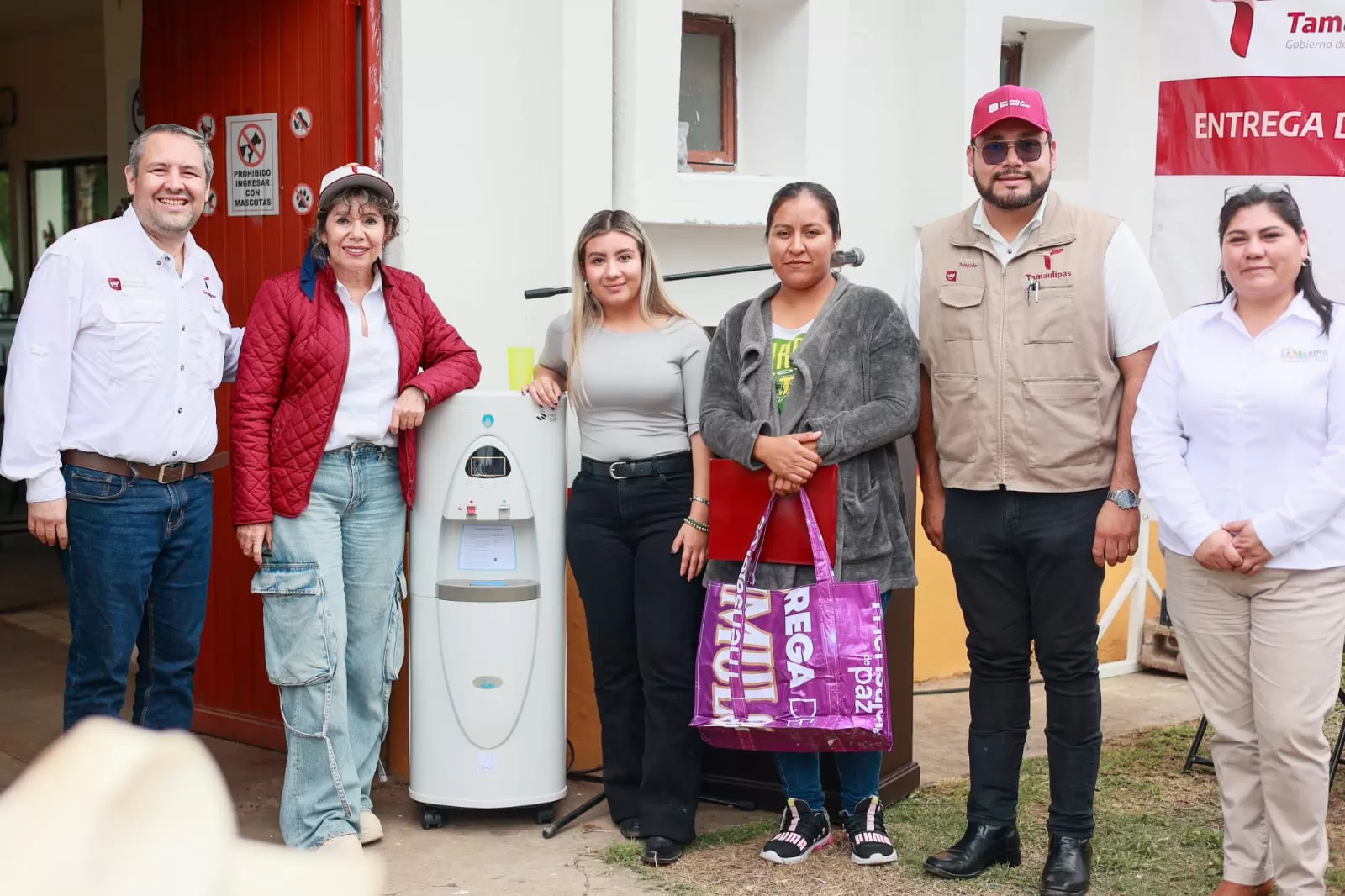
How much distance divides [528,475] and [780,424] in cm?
90

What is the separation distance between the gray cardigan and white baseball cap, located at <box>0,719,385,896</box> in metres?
3.10

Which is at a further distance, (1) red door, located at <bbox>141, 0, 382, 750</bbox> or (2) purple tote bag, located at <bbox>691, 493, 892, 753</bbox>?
(1) red door, located at <bbox>141, 0, 382, 750</bbox>

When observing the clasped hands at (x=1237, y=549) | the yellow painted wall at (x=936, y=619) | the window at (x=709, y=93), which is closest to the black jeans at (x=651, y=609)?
the clasped hands at (x=1237, y=549)

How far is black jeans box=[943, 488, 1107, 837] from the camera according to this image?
151 inches

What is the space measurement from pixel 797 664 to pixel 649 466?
78cm

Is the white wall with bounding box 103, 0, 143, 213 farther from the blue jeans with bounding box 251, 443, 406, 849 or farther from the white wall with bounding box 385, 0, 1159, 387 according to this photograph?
the blue jeans with bounding box 251, 443, 406, 849

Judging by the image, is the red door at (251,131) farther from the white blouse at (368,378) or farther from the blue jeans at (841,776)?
the blue jeans at (841,776)

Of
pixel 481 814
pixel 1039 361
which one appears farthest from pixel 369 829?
pixel 1039 361

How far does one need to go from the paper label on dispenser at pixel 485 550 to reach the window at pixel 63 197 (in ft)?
31.1

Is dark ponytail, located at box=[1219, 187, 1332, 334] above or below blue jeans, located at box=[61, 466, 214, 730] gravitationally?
above

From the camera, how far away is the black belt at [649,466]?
433 cm

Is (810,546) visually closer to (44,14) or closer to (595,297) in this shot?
(595,297)

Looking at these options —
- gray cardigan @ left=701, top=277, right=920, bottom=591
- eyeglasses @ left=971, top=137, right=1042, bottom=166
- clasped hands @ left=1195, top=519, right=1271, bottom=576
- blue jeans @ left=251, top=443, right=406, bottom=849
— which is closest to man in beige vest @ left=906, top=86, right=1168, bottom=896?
eyeglasses @ left=971, top=137, right=1042, bottom=166

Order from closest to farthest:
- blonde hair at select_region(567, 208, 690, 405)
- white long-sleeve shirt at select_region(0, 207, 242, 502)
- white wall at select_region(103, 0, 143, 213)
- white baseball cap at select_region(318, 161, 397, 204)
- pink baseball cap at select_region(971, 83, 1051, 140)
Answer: white long-sleeve shirt at select_region(0, 207, 242, 502)
pink baseball cap at select_region(971, 83, 1051, 140)
white baseball cap at select_region(318, 161, 397, 204)
blonde hair at select_region(567, 208, 690, 405)
white wall at select_region(103, 0, 143, 213)
